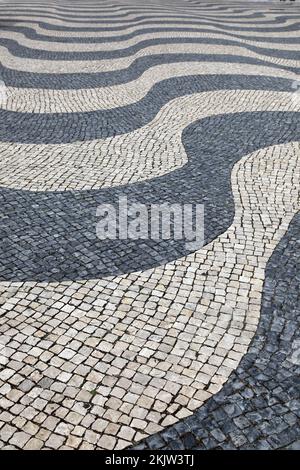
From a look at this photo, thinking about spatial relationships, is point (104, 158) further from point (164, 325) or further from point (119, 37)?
point (119, 37)

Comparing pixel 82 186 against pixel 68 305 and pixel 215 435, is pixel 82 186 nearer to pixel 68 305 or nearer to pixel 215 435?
pixel 68 305

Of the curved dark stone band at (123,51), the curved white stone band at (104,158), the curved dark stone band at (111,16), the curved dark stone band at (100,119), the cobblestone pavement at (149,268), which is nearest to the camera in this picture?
the cobblestone pavement at (149,268)

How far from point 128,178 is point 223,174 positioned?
1.82 m

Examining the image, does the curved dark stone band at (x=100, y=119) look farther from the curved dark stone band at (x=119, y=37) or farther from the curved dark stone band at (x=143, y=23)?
the curved dark stone band at (x=143, y=23)

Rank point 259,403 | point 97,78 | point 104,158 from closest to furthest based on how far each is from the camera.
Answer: point 259,403 < point 104,158 < point 97,78

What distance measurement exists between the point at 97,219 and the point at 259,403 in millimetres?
4059

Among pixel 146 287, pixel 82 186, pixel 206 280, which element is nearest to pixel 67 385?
pixel 146 287

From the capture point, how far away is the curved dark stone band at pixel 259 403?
4535 mm

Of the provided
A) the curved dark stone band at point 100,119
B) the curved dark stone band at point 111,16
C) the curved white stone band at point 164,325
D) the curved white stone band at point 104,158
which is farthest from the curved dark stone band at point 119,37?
the curved white stone band at point 164,325

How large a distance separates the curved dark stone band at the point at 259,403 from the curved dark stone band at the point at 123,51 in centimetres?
1424

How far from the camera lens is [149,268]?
22.4 feet

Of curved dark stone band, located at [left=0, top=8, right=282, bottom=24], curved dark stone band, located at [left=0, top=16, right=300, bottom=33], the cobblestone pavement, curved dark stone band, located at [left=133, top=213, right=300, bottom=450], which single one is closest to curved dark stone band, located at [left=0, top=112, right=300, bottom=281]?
the cobblestone pavement

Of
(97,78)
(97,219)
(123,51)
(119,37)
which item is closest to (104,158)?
(97,219)

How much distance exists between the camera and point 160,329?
578 cm
